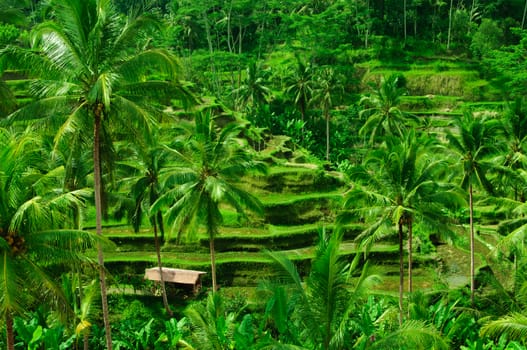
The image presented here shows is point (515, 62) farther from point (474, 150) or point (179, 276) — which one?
point (179, 276)

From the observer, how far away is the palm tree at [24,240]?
13.1m

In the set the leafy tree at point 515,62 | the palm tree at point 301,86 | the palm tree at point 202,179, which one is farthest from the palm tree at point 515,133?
the palm tree at point 301,86

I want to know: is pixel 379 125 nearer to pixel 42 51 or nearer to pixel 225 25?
pixel 225 25

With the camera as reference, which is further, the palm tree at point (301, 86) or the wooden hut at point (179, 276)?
the palm tree at point (301, 86)

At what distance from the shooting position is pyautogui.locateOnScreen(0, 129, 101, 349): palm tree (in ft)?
43.1

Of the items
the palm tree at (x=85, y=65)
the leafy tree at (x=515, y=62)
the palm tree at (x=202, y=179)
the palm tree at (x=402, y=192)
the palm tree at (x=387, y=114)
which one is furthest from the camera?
the leafy tree at (x=515, y=62)

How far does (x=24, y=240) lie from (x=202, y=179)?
10.4m

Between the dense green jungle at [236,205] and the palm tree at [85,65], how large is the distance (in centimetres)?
5

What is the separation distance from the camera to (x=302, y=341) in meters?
16.0

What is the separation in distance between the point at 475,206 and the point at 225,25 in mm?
38356

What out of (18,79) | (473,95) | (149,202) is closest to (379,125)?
(473,95)

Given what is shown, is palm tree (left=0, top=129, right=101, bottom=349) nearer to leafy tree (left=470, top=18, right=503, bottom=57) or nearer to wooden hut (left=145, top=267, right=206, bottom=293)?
wooden hut (left=145, top=267, right=206, bottom=293)

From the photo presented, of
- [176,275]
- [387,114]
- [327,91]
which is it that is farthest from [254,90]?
[176,275]

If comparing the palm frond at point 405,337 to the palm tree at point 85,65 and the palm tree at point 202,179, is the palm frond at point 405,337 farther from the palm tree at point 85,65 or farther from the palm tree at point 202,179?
the palm tree at point 202,179
